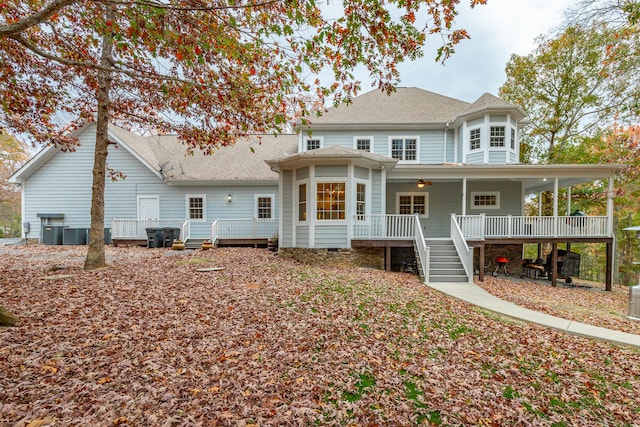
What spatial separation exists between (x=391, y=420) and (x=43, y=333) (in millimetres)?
4468

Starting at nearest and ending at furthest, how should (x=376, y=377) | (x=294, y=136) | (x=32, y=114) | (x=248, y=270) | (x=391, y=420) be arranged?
(x=391, y=420) → (x=376, y=377) → (x=32, y=114) → (x=248, y=270) → (x=294, y=136)

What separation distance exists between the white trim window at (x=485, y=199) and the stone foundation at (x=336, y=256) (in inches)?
243

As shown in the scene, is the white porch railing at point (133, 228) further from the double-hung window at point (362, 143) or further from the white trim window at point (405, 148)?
the white trim window at point (405, 148)

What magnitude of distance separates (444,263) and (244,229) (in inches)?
368

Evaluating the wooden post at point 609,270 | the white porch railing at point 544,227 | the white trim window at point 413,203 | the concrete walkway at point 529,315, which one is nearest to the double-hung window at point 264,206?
the white trim window at point 413,203

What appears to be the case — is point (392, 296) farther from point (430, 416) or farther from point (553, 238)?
point (553, 238)

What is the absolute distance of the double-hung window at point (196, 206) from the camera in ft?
51.3

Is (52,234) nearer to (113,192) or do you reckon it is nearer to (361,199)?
(113,192)

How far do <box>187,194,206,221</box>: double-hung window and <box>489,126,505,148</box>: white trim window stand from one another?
1416 centimetres

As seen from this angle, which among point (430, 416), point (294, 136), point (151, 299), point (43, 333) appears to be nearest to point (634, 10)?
point (430, 416)

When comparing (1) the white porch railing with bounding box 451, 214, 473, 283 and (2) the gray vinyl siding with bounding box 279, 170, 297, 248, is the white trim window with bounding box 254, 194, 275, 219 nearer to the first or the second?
(2) the gray vinyl siding with bounding box 279, 170, 297, 248

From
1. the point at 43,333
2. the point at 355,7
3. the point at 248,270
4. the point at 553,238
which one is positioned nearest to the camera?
the point at 43,333

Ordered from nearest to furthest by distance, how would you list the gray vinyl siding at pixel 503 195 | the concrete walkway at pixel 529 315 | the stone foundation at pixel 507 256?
the concrete walkway at pixel 529 315 < the stone foundation at pixel 507 256 < the gray vinyl siding at pixel 503 195

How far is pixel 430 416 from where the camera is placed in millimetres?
2863
